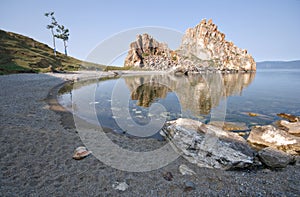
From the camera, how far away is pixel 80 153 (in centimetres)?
491

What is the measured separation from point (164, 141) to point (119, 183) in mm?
3277

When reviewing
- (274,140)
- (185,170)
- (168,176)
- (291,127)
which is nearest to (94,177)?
(168,176)

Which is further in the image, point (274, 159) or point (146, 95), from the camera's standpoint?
point (146, 95)

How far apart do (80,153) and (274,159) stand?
6.38m

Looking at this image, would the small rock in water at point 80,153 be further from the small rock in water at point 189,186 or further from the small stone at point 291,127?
the small stone at point 291,127

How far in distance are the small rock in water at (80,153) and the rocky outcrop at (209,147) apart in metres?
3.26

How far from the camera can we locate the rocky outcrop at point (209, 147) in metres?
4.77

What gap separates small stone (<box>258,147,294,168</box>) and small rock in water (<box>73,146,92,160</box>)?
590 cm

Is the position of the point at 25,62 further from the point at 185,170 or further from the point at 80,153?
the point at 185,170

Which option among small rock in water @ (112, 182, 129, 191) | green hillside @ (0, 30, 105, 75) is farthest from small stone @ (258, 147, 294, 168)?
green hillside @ (0, 30, 105, 75)

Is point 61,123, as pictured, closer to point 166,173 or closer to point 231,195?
point 166,173

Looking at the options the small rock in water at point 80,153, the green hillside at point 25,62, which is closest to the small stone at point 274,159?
the small rock in water at point 80,153

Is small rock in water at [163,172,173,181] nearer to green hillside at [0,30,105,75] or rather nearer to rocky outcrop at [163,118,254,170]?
rocky outcrop at [163,118,254,170]

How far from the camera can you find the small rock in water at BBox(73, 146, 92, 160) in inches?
188
